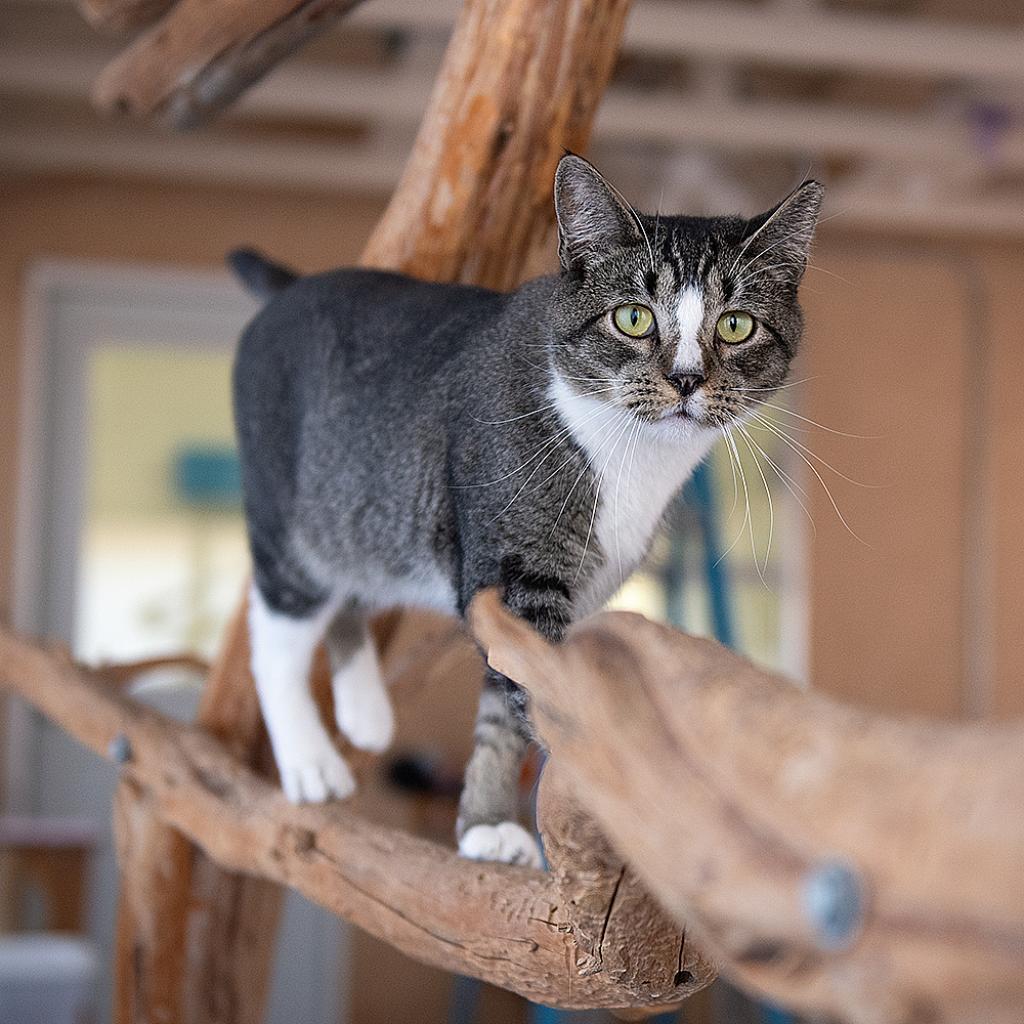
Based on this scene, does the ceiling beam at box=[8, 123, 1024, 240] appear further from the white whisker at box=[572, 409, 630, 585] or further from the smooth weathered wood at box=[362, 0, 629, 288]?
the white whisker at box=[572, 409, 630, 585]

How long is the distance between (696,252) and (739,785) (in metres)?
0.56

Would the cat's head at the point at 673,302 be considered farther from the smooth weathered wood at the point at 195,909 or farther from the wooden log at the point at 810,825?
the smooth weathered wood at the point at 195,909

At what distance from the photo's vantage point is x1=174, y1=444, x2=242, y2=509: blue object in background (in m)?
4.11

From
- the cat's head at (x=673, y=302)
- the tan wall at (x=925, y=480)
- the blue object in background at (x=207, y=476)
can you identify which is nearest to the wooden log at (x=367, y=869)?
the cat's head at (x=673, y=302)

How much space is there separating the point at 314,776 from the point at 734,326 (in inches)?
26.9

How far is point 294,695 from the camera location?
1460 millimetres

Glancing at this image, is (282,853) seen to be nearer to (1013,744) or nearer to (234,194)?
(1013,744)

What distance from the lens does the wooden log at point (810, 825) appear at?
0.47 m

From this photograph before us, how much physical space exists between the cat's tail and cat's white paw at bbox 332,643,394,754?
18.2 inches

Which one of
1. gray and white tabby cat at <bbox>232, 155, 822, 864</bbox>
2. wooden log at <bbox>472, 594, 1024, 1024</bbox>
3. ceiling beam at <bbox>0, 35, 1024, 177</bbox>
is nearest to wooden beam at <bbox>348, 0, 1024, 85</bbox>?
ceiling beam at <bbox>0, 35, 1024, 177</bbox>

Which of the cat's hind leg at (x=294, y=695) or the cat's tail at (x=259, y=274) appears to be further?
the cat's tail at (x=259, y=274)

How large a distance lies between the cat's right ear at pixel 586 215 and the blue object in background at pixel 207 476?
10.5 ft

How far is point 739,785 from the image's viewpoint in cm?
55

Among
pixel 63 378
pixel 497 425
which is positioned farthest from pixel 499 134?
pixel 63 378
